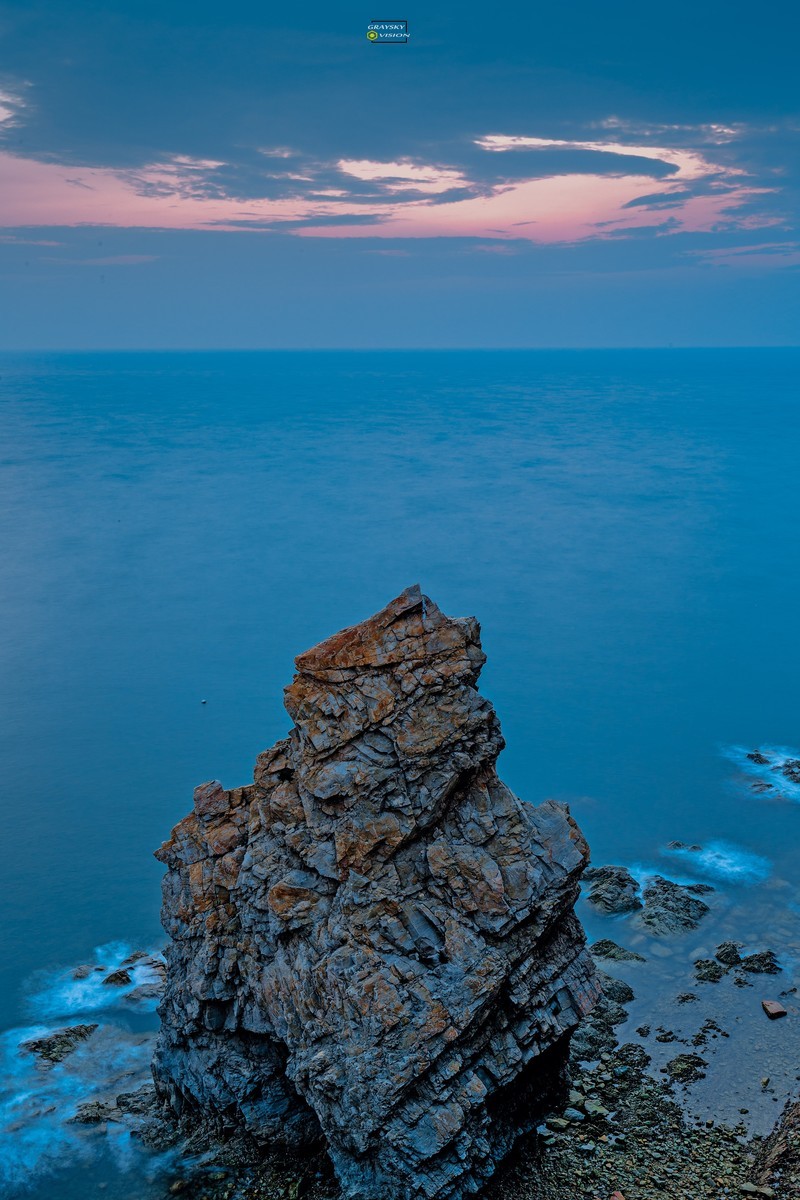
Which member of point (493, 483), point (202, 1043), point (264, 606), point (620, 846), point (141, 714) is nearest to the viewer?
point (202, 1043)

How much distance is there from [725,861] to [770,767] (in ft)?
39.5

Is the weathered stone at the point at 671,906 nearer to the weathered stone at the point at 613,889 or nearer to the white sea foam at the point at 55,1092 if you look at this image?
the weathered stone at the point at 613,889

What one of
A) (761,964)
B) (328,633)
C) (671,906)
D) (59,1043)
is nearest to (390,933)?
(59,1043)

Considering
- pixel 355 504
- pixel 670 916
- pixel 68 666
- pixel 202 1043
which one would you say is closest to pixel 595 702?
pixel 670 916

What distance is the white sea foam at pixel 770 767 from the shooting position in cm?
5025

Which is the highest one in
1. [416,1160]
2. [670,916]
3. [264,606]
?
[264,606]

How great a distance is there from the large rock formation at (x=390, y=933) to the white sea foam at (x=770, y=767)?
27.7 m

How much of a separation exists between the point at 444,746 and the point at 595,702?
43.5 meters

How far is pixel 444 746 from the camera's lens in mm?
24391

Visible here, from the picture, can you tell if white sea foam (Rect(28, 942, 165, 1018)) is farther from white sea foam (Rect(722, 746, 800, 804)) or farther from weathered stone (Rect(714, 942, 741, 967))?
white sea foam (Rect(722, 746, 800, 804))

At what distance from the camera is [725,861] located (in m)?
43.8

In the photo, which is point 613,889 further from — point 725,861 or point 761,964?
point 725,861

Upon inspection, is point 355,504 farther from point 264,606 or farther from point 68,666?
point 68,666

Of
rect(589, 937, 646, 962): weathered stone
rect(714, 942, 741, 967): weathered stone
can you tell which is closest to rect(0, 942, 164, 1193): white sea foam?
rect(589, 937, 646, 962): weathered stone
